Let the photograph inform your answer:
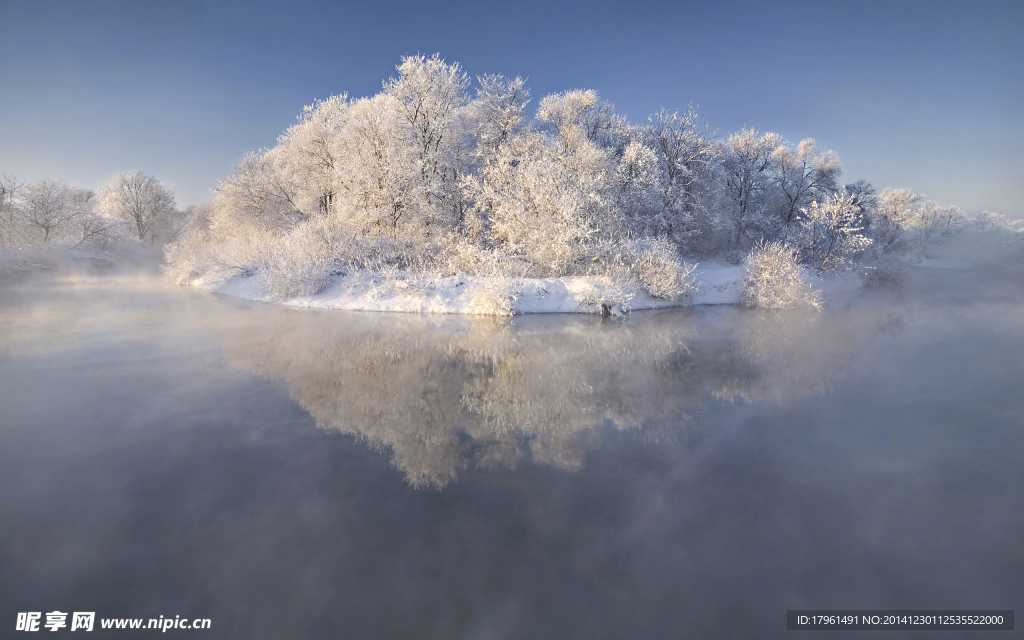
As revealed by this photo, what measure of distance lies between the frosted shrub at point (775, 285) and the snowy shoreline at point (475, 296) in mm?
2195

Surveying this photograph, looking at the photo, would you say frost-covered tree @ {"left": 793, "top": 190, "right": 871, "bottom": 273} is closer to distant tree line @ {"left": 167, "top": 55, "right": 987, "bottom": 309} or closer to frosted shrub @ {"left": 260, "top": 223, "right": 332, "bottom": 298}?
distant tree line @ {"left": 167, "top": 55, "right": 987, "bottom": 309}

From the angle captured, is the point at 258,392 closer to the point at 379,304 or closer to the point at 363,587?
the point at 363,587

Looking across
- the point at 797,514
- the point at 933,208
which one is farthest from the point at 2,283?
the point at 933,208

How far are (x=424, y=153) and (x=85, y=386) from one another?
21095 mm

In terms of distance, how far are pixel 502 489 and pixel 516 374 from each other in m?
4.62

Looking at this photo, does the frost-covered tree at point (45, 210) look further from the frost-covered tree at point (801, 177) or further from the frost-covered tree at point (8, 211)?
the frost-covered tree at point (801, 177)

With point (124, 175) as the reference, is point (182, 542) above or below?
below

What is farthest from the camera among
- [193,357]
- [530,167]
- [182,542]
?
[530,167]

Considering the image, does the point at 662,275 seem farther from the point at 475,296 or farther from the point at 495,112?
the point at 495,112

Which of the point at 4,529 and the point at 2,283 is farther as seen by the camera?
the point at 2,283

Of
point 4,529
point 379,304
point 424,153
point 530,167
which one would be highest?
point 424,153

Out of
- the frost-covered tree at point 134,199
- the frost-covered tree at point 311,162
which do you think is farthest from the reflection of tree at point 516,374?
the frost-covered tree at point 134,199

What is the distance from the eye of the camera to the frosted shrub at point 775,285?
19.3 metres

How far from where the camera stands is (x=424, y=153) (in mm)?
25703
